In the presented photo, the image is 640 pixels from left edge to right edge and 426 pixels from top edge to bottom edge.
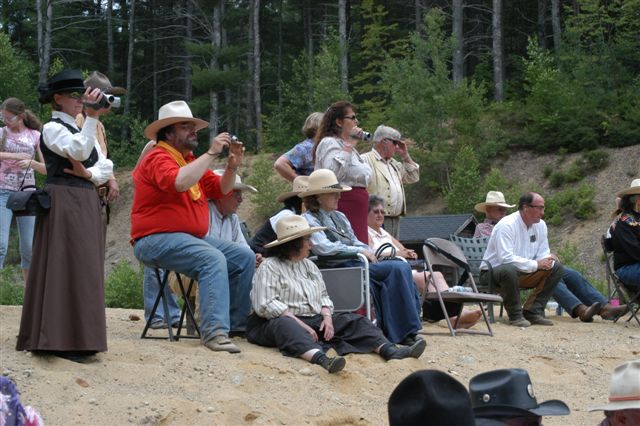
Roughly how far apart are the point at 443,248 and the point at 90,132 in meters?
4.50

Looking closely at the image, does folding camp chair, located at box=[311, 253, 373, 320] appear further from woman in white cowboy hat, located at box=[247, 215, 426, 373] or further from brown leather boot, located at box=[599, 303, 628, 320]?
brown leather boot, located at box=[599, 303, 628, 320]

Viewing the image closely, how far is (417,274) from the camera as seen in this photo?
10375 millimetres

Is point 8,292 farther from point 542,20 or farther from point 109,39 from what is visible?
point 109,39

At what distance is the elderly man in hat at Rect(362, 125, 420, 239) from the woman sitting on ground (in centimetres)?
15

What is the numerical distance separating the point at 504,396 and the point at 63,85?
426 centimetres

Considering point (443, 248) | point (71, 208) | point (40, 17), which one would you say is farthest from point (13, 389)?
point (40, 17)

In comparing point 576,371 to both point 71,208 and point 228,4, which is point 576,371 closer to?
point 71,208

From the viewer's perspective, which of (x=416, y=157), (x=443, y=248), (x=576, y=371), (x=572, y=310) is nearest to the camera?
(x=576, y=371)

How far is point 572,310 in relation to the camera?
38.3ft

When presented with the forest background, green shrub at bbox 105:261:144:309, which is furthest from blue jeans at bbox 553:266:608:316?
the forest background

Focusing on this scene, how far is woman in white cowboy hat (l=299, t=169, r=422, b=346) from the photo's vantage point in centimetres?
844

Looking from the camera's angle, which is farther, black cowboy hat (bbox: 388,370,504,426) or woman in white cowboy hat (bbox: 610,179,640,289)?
woman in white cowboy hat (bbox: 610,179,640,289)

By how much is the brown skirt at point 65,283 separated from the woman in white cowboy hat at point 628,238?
6487 millimetres

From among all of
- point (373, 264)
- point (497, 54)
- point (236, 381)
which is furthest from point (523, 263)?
point (497, 54)
